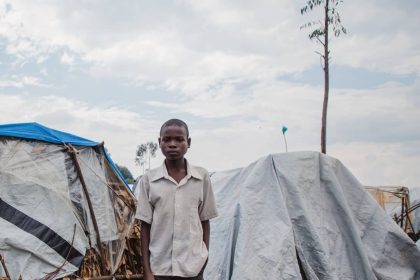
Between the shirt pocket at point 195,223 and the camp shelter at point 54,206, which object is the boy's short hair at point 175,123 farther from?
the camp shelter at point 54,206

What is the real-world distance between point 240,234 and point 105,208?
137 cm

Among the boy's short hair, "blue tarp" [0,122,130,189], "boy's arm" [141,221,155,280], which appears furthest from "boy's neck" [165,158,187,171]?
"blue tarp" [0,122,130,189]

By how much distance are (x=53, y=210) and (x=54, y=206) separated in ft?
0.14

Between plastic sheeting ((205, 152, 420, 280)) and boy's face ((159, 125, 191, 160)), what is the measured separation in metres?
2.48

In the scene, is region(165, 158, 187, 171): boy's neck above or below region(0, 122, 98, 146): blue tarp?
below

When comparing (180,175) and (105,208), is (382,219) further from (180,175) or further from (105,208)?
(180,175)

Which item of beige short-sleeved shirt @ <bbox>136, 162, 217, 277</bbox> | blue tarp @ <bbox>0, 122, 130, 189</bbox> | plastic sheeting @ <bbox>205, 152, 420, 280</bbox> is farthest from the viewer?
plastic sheeting @ <bbox>205, 152, 420, 280</bbox>

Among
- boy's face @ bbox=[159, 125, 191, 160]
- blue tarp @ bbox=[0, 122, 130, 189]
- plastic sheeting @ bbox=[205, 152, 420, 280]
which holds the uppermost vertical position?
blue tarp @ bbox=[0, 122, 130, 189]

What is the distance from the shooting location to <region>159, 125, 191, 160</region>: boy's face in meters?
2.67

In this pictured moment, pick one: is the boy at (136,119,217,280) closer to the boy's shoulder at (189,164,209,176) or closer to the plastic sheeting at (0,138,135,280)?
the boy's shoulder at (189,164,209,176)

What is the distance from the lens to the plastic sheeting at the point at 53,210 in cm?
410

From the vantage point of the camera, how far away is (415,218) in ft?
34.6

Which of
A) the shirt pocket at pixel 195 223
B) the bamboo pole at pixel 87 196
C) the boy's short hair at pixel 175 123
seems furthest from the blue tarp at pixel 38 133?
the shirt pocket at pixel 195 223

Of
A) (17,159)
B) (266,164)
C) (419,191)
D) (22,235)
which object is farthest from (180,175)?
(419,191)
